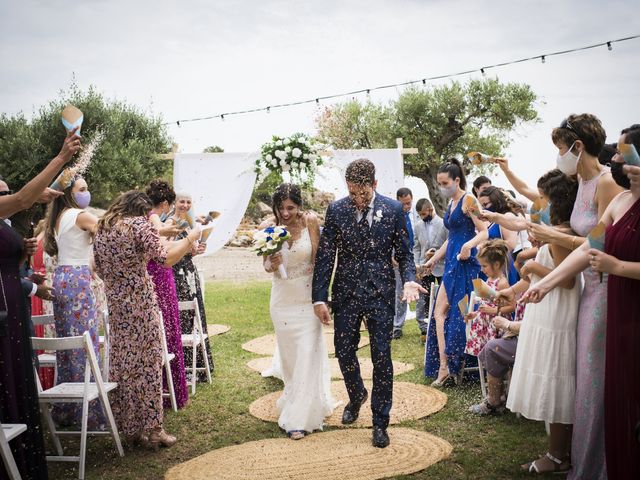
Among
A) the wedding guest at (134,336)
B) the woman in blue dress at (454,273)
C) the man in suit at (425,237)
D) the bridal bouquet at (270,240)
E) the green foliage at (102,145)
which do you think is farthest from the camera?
the green foliage at (102,145)

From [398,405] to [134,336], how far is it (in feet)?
8.15

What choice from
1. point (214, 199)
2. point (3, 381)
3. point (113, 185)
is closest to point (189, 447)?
point (3, 381)

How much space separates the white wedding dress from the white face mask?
85.3 inches

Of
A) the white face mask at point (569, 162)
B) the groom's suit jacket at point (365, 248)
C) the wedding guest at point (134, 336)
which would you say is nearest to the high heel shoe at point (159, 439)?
the wedding guest at point (134, 336)

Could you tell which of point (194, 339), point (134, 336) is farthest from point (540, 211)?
point (194, 339)

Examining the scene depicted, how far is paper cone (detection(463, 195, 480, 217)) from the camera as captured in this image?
4.82 m

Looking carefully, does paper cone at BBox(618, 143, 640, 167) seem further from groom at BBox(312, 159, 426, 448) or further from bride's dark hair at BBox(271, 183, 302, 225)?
bride's dark hair at BBox(271, 183, 302, 225)

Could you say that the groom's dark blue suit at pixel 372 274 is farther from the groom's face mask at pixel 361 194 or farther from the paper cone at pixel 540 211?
the paper cone at pixel 540 211

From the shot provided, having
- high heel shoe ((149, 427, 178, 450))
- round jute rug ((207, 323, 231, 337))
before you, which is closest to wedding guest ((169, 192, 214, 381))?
high heel shoe ((149, 427, 178, 450))

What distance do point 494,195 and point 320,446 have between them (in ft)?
9.99

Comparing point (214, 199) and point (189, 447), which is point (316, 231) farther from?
point (214, 199)

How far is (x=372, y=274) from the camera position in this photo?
4.64 m

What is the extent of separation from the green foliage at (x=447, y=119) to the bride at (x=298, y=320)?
23.7m

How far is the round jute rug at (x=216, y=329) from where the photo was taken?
31.9 ft
